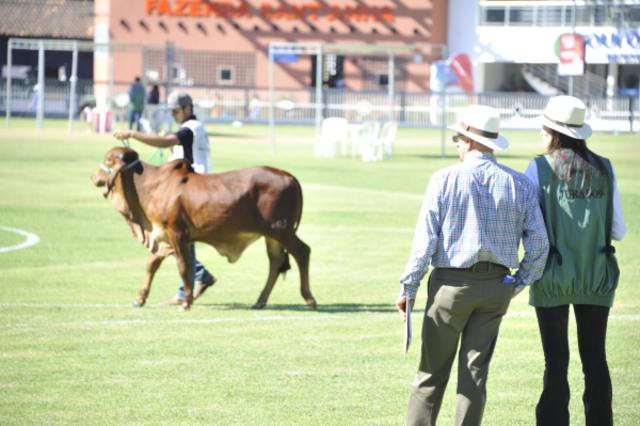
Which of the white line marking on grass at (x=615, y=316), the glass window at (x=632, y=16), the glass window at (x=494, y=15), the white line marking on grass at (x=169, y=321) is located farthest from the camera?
the glass window at (x=494, y=15)

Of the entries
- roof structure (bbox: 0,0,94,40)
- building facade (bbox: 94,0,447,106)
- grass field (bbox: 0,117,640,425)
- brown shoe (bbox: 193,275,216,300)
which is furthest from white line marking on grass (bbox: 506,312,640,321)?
roof structure (bbox: 0,0,94,40)

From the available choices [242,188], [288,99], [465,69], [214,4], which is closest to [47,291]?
[242,188]

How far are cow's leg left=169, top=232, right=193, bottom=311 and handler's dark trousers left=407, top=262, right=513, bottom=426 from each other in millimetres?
6009

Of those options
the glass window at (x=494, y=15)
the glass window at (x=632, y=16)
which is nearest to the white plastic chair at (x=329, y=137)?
the glass window at (x=632, y=16)

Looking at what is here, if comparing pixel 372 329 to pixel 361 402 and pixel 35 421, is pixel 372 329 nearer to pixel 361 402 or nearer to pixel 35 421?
pixel 361 402

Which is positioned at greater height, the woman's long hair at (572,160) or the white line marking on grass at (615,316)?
the woman's long hair at (572,160)

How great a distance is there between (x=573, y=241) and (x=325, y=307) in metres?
6.37

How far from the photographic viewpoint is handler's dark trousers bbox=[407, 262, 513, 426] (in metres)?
6.75

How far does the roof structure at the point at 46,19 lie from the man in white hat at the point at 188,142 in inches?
2320

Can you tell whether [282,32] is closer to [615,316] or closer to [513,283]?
[615,316]

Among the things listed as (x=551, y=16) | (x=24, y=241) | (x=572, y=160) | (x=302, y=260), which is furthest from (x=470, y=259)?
(x=551, y=16)

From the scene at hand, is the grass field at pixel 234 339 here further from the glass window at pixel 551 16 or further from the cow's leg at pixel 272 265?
the glass window at pixel 551 16

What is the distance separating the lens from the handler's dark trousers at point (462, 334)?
6.75 meters

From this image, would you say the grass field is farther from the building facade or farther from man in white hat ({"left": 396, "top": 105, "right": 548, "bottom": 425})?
the building facade
